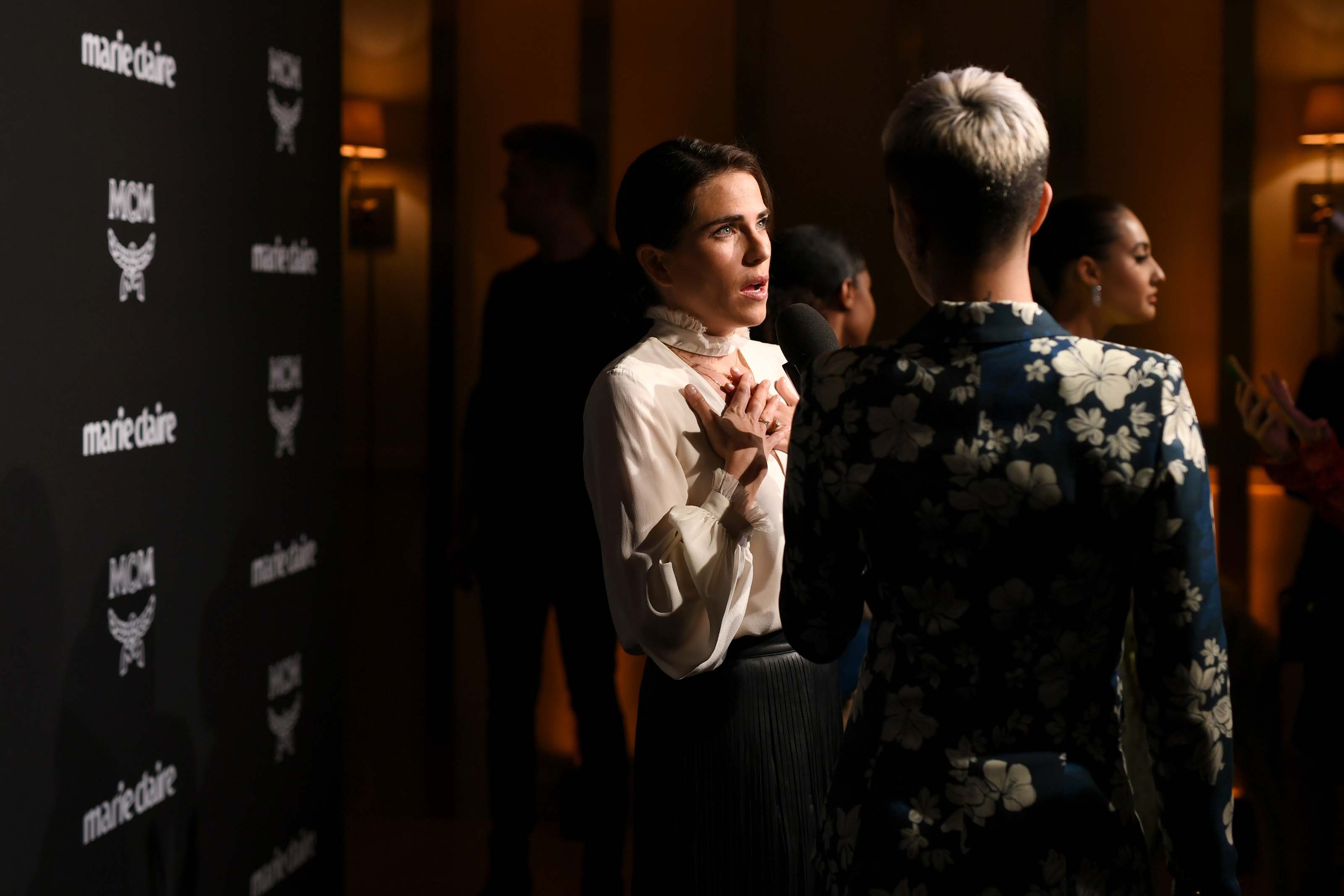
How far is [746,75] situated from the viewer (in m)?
3.84

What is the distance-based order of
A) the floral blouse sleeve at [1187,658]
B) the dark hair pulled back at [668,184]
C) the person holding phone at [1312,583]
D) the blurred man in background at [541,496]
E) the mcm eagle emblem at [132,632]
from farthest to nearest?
the blurred man in background at [541,496] < the person holding phone at [1312,583] < the mcm eagle emblem at [132,632] < the dark hair pulled back at [668,184] < the floral blouse sleeve at [1187,658]

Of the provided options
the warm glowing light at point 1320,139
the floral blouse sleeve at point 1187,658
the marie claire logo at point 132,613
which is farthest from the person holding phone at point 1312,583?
the marie claire logo at point 132,613

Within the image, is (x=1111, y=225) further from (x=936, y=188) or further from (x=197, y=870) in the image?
(x=197, y=870)

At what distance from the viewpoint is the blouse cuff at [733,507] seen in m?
1.68

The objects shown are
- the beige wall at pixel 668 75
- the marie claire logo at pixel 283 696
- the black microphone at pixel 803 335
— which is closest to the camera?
the black microphone at pixel 803 335

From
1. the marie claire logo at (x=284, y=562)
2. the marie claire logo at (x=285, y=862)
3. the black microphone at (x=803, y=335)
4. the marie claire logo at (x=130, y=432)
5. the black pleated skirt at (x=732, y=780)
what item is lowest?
the marie claire logo at (x=285, y=862)

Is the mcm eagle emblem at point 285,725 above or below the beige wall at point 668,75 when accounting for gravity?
below

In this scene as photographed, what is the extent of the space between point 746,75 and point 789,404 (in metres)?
2.33

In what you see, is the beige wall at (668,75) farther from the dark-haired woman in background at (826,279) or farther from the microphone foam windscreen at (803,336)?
the microphone foam windscreen at (803,336)

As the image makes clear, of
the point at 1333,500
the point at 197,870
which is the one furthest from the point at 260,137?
the point at 1333,500

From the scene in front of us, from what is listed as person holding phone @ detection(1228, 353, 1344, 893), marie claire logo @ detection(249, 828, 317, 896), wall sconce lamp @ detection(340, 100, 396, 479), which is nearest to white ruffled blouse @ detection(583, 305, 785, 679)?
person holding phone @ detection(1228, 353, 1344, 893)

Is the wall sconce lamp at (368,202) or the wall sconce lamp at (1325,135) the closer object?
the wall sconce lamp at (1325,135)

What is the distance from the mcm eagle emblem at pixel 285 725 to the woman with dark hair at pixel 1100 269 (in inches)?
82.6

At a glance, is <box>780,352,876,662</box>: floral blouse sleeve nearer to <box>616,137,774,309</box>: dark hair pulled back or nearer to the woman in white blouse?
the woman in white blouse
